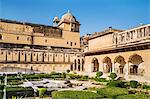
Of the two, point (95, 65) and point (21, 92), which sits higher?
point (95, 65)

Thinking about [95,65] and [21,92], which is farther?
[95,65]

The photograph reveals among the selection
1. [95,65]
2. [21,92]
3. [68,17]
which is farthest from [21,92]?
[68,17]

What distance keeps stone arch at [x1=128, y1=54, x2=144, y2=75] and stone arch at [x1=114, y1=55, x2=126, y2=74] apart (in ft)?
6.99

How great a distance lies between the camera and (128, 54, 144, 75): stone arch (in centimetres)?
2426

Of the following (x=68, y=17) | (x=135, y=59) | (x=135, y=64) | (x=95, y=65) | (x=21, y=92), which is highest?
(x=68, y=17)

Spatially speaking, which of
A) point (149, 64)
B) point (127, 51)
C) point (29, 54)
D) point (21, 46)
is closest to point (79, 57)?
point (29, 54)

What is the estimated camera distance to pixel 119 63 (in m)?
28.2

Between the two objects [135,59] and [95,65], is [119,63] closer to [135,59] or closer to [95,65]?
[135,59]

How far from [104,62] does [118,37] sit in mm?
4475

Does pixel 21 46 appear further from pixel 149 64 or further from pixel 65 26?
pixel 149 64

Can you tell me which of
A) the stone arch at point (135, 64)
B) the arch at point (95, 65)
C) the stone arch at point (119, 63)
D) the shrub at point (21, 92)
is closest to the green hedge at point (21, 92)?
the shrub at point (21, 92)

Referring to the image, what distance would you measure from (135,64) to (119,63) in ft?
10.8

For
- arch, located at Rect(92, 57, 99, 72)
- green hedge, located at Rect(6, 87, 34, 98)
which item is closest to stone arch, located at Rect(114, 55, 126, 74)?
arch, located at Rect(92, 57, 99, 72)

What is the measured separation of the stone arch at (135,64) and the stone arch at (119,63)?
2130 millimetres
